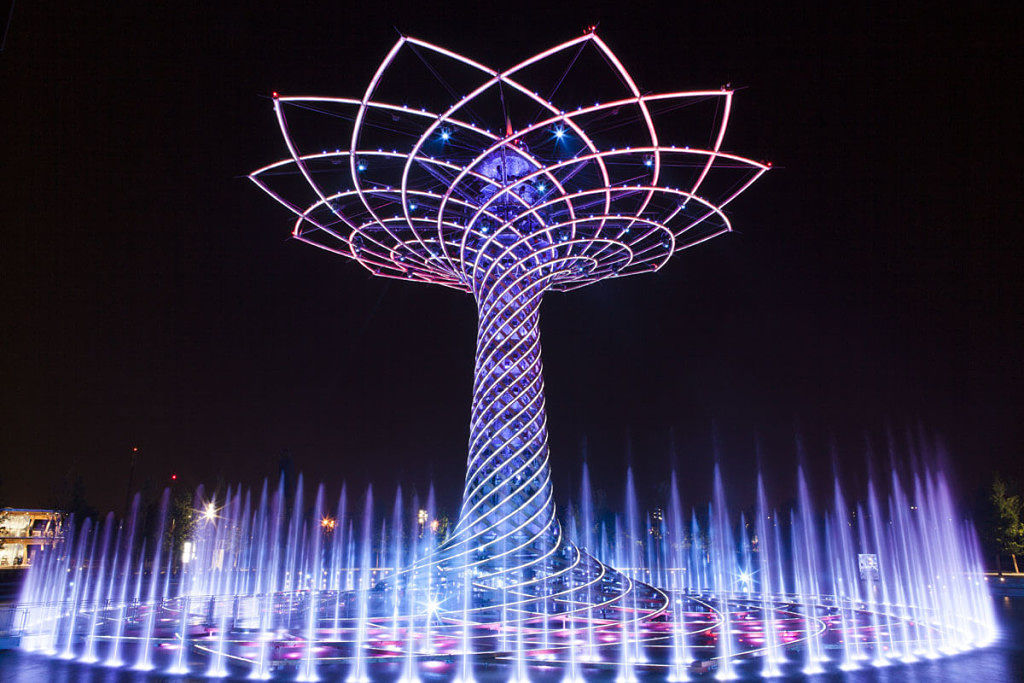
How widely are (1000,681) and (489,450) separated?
1315 cm

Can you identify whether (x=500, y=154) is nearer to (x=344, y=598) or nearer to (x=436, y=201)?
(x=436, y=201)

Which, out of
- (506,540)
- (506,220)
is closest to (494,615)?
(506,540)

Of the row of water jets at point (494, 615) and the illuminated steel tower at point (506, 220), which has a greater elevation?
the illuminated steel tower at point (506, 220)

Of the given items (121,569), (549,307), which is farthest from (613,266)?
(121,569)

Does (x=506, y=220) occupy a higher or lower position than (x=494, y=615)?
higher

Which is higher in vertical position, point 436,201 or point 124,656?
point 436,201

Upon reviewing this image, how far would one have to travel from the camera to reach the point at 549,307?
136 ft

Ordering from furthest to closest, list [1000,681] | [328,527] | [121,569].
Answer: [328,527], [121,569], [1000,681]

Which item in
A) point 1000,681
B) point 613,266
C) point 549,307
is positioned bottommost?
point 1000,681

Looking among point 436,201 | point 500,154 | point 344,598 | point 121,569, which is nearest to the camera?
point 500,154

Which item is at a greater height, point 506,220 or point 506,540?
point 506,220

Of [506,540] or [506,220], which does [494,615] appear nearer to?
[506,540]

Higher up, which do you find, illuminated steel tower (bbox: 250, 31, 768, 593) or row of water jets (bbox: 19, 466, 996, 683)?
illuminated steel tower (bbox: 250, 31, 768, 593)

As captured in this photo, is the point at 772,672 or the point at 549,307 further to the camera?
the point at 549,307
